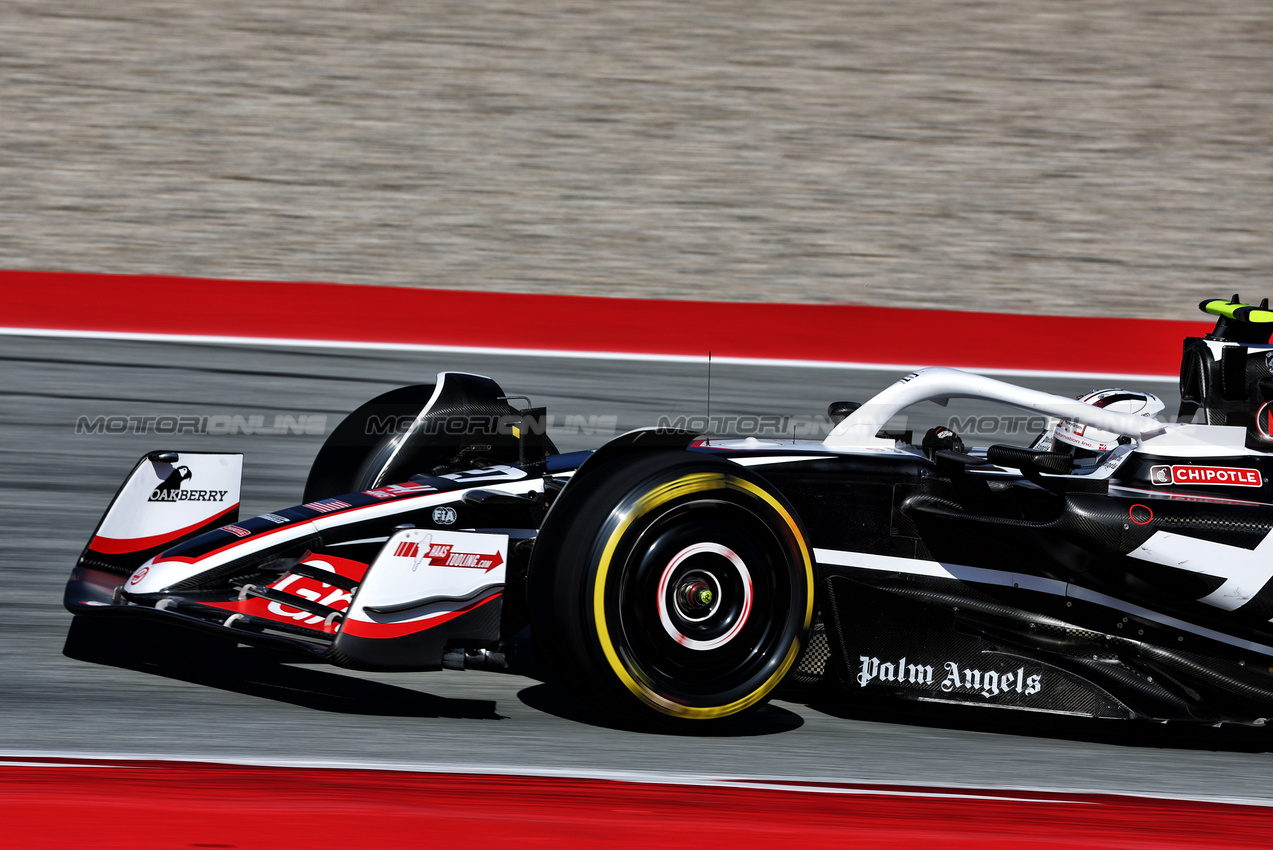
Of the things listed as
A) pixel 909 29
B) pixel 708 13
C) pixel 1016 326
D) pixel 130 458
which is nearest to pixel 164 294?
pixel 130 458

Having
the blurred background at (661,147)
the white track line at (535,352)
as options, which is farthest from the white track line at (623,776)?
the blurred background at (661,147)

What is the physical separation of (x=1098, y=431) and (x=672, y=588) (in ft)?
6.12

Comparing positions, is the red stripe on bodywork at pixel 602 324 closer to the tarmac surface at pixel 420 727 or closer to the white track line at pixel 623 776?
the tarmac surface at pixel 420 727

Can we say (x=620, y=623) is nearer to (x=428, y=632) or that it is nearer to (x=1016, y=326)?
(x=428, y=632)

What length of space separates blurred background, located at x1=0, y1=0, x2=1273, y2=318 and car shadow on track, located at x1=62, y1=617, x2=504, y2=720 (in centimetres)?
674

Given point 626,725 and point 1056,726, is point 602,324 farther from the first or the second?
point 626,725

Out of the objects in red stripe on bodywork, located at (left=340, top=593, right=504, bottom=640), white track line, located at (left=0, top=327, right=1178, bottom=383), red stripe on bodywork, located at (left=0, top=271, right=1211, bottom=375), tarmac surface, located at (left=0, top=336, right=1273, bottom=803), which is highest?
red stripe on bodywork, located at (left=0, top=271, right=1211, bottom=375)

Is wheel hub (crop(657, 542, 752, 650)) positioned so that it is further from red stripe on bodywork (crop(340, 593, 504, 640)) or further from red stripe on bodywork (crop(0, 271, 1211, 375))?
red stripe on bodywork (crop(0, 271, 1211, 375))

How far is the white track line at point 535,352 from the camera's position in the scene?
330 inches

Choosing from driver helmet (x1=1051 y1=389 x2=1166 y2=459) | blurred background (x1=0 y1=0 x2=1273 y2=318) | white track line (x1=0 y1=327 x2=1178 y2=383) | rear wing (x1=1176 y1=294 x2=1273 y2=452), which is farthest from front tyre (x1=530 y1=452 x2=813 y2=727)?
blurred background (x1=0 y1=0 x2=1273 y2=318)

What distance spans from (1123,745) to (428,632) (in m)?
2.15

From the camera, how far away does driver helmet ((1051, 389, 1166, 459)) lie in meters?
4.70

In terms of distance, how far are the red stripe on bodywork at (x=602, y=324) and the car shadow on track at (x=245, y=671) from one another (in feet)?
13.9

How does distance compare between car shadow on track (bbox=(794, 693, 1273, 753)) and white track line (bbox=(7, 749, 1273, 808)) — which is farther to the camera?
car shadow on track (bbox=(794, 693, 1273, 753))
